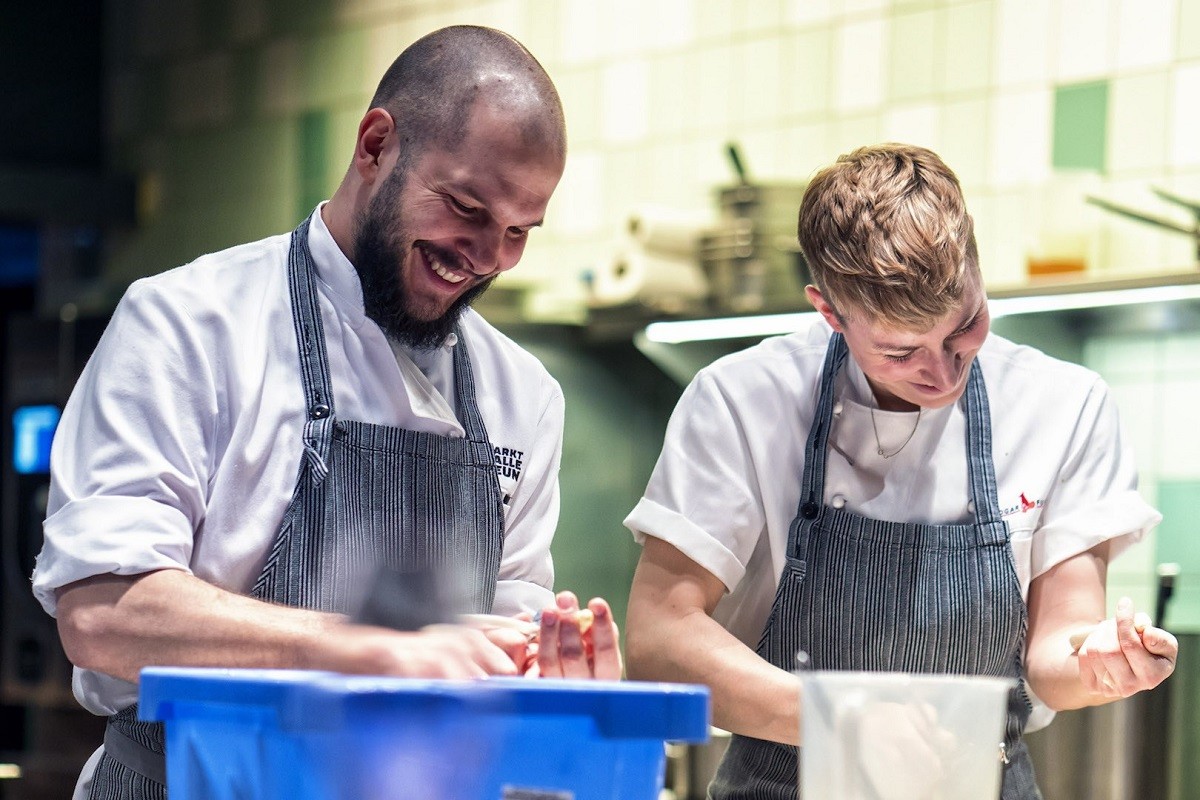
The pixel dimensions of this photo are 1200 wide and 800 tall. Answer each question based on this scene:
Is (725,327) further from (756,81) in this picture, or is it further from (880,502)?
(880,502)

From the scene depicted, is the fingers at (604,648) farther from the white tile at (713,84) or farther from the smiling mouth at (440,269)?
the white tile at (713,84)

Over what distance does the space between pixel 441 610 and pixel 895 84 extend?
105 inches

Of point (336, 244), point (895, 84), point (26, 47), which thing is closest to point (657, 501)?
point (336, 244)

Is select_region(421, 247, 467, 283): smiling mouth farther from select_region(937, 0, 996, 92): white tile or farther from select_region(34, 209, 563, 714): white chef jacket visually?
select_region(937, 0, 996, 92): white tile

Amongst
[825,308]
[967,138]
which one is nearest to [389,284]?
[825,308]

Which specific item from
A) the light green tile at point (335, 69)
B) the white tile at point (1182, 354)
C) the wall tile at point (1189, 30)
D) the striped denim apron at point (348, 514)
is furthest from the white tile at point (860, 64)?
the striped denim apron at point (348, 514)

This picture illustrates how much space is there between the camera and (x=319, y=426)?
4.73 feet

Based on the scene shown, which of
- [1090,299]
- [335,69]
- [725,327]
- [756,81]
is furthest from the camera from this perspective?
[335,69]

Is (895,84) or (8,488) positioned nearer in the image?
(895,84)

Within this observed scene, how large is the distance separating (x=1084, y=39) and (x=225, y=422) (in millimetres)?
2287

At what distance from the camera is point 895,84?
3420mm

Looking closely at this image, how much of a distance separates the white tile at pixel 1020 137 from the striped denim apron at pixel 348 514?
1.95 metres

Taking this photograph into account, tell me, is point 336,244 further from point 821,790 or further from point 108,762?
point 821,790

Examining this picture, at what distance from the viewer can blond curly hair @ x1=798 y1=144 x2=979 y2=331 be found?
4.96 feet
